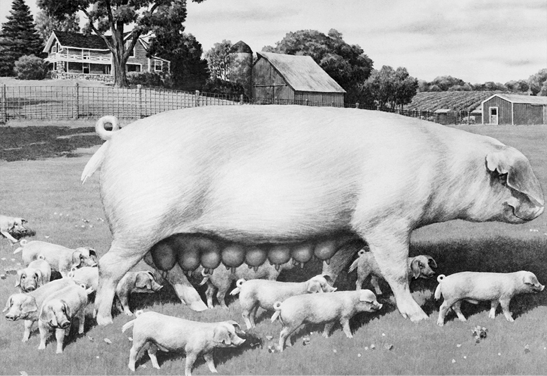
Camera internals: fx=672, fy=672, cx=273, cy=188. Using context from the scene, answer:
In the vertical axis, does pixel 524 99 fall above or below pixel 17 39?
below

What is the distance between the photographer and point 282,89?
25812 mm

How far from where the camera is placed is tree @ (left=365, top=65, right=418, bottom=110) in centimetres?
2583

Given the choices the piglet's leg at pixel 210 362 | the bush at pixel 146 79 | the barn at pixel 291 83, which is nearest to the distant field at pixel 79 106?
the barn at pixel 291 83

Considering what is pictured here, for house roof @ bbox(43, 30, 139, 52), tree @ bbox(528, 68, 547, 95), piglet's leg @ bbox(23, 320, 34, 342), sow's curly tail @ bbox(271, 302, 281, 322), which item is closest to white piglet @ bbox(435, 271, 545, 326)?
sow's curly tail @ bbox(271, 302, 281, 322)

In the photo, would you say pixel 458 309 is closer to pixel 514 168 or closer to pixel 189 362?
pixel 514 168

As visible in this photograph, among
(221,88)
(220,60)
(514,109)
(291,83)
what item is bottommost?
(514,109)

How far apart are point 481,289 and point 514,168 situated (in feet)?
3.40

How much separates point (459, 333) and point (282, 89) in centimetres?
2115

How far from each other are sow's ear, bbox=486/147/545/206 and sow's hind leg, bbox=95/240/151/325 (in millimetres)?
2909

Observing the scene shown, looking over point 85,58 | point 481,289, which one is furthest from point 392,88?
point 481,289

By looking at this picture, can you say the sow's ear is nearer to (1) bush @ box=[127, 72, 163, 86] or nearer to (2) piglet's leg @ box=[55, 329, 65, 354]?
(2) piglet's leg @ box=[55, 329, 65, 354]

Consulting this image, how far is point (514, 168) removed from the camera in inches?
219

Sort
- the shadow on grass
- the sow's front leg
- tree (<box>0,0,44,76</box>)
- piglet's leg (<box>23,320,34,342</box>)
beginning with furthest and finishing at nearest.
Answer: tree (<box>0,0,44,76</box>), the shadow on grass, the sow's front leg, piglet's leg (<box>23,320,34,342</box>)

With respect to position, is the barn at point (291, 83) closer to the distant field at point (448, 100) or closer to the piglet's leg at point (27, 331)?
the distant field at point (448, 100)
